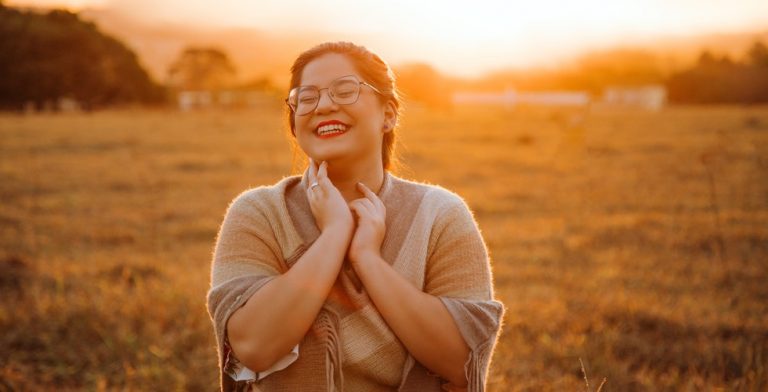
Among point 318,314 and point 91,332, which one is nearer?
point 318,314

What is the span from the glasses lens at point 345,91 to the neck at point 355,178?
Result: 221 millimetres

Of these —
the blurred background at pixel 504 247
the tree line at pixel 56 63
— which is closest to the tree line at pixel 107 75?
the tree line at pixel 56 63

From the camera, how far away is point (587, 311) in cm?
484

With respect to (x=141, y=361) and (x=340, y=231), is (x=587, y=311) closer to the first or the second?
(x=141, y=361)

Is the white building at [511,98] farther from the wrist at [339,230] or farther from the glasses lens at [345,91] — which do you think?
the wrist at [339,230]

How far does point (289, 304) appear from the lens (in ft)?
5.84

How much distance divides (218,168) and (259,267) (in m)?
11.8

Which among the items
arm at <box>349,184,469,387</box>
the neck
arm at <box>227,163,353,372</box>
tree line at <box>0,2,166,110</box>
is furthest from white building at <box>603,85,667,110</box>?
arm at <box>227,163,353,372</box>

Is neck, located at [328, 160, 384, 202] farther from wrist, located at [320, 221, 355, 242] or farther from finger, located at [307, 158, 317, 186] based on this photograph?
wrist, located at [320, 221, 355, 242]

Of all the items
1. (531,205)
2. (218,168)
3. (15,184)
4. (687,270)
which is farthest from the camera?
(218,168)

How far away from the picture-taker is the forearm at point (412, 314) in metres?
1.80

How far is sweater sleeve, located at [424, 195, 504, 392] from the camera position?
6.24 ft

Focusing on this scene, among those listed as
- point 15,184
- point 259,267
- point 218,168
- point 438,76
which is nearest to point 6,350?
point 259,267

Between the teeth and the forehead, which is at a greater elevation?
the forehead
